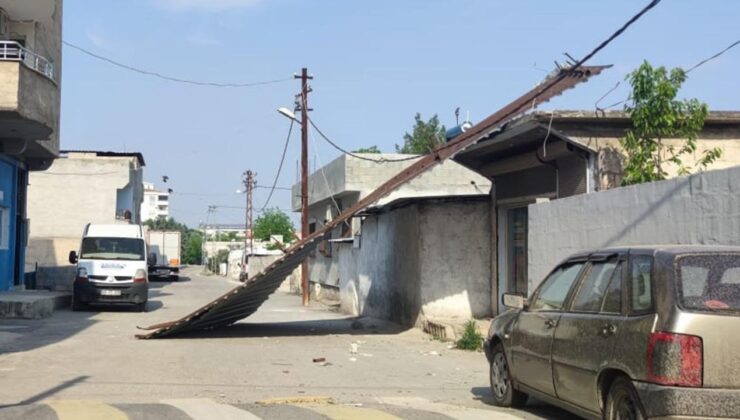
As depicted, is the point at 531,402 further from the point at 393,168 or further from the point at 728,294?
the point at 393,168

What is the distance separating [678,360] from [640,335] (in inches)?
15.0

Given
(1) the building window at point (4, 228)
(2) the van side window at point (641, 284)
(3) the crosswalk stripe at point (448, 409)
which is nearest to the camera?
(2) the van side window at point (641, 284)

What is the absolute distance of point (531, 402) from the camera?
29.0 feet

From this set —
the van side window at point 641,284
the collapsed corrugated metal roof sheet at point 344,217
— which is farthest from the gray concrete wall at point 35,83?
the van side window at point 641,284

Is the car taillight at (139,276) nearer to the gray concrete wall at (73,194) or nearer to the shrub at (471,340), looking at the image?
the shrub at (471,340)

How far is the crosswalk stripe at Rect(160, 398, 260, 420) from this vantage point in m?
7.70

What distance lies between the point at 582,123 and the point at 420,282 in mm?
5646

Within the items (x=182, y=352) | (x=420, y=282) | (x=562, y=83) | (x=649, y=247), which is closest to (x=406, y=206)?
(x=420, y=282)

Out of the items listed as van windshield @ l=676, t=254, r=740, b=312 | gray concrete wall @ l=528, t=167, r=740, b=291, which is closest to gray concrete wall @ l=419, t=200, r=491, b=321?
gray concrete wall @ l=528, t=167, r=740, b=291

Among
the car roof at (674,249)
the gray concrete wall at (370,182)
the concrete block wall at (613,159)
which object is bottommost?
the car roof at (674,249)

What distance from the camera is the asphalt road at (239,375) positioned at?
27.0ft

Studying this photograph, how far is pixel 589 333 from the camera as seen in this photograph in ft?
21.7

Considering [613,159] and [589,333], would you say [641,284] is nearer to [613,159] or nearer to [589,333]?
[589,333]

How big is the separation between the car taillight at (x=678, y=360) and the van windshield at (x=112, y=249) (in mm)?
19778
